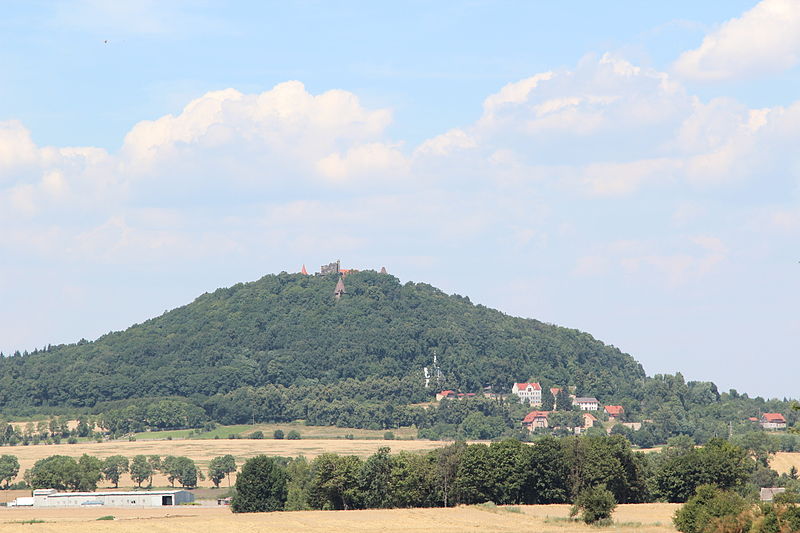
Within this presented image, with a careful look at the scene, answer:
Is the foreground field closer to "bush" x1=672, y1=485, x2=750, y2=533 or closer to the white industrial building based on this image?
"bush" x1=672, y1=485, x2=750, y2=533

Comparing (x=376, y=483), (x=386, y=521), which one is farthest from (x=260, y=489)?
(x=386, y=521)

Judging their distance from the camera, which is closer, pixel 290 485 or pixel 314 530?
pixel 314 530

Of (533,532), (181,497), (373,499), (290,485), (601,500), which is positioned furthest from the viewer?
(181,497)

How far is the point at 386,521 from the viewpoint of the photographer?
13488 cm

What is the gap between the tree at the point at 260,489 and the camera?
557ft

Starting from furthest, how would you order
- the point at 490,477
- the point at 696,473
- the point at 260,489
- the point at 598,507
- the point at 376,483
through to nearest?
the point at 260,489
the point at 696,473
the point at 490,477
the point at 376,483
the point at 598,507

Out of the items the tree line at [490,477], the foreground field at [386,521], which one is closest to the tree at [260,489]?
the tree line at [490,477]

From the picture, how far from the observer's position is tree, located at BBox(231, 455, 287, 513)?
169875 mm

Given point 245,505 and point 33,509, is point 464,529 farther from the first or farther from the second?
point 33,509

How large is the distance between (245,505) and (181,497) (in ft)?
93.8

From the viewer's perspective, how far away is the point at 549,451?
566 feet

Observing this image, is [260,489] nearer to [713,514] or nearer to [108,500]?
[108,500]

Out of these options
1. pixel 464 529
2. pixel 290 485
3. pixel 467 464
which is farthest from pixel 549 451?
pixel 464 529

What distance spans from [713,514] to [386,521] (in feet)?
116
